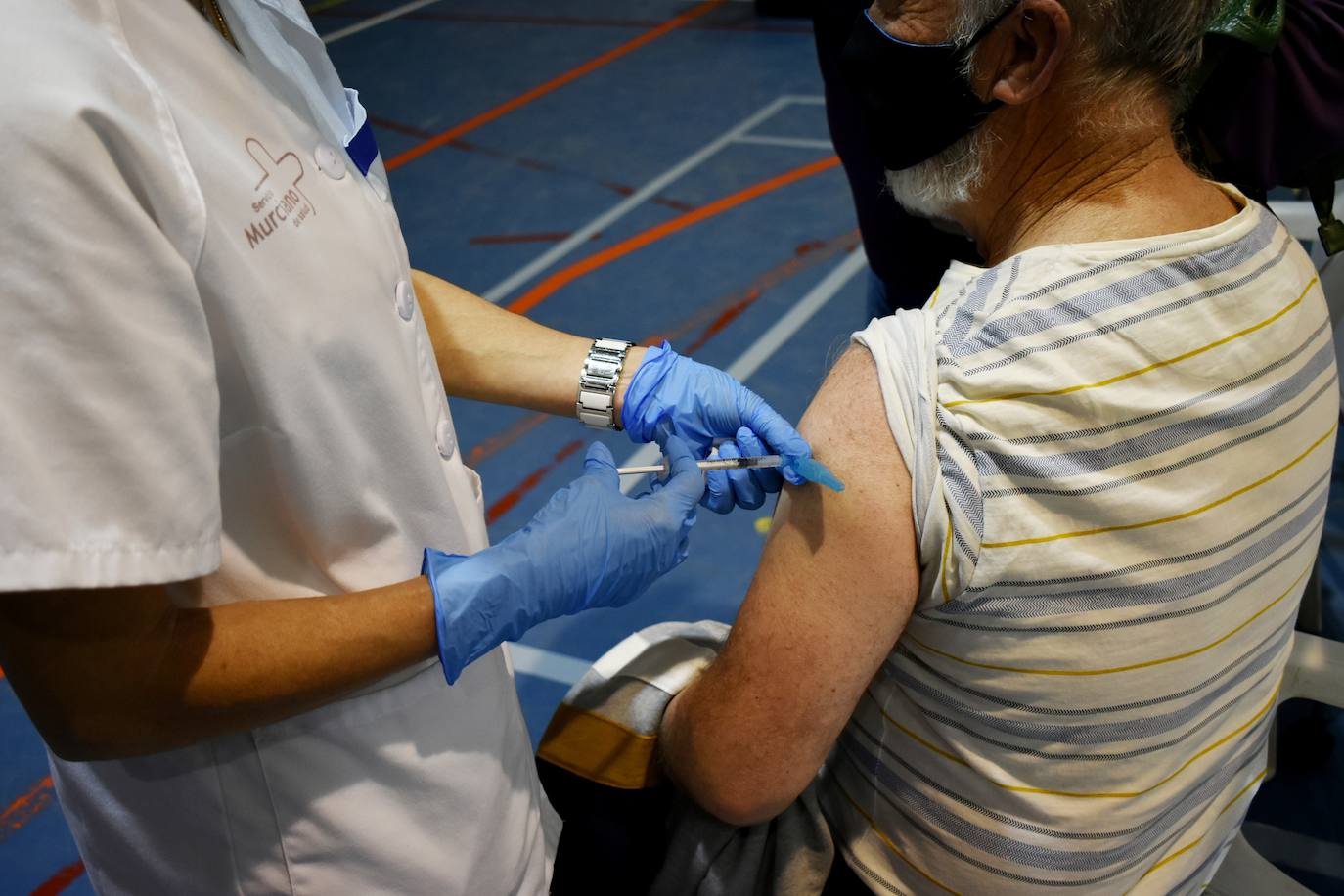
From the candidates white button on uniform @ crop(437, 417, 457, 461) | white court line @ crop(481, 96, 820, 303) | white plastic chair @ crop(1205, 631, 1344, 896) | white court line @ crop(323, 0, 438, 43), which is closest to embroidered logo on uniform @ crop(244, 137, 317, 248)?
white button on uniform @ crop(437, 417, 457, 461)

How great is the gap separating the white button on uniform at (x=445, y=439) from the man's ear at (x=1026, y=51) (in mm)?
754

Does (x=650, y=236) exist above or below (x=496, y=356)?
below

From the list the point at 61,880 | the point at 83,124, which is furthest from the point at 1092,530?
the point at 61,880

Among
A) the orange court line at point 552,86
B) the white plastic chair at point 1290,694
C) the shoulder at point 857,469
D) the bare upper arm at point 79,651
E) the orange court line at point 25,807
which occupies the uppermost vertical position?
the bare upper arm at point 79,651

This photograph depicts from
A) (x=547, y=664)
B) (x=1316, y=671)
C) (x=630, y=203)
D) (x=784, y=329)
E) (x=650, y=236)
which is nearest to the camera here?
(x=1316, y=671)

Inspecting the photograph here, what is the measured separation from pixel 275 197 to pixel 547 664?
1.80 metres

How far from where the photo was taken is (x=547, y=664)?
2.65 metres

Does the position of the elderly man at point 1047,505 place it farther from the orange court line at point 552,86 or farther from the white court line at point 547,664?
the orange court line at point 552,86

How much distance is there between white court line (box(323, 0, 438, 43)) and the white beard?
698 centimetres

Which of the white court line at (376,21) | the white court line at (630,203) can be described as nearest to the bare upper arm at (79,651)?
the white court line at (630,203)

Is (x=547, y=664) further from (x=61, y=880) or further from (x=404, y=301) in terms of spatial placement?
(x=404, y=301)

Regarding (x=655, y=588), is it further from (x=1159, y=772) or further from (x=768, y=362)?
(x=1159, y=772)

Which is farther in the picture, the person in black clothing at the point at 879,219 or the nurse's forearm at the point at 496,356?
the person in black clothing at the point at 879,219

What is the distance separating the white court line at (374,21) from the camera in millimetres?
7602
